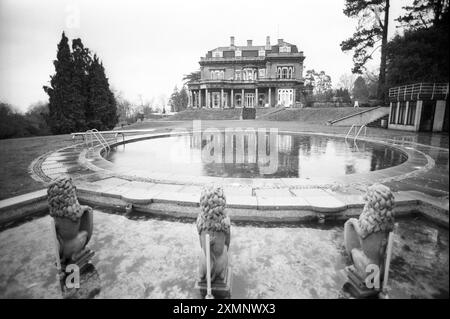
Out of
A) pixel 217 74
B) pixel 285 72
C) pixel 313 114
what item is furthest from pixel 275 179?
pixel 217 74

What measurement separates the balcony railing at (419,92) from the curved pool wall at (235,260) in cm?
2136

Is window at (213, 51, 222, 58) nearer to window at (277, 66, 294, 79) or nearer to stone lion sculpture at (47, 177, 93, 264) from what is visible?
window at (277, 66, 294, 79)

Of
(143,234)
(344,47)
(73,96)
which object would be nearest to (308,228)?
(143,234)

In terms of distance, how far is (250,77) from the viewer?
54656 mm

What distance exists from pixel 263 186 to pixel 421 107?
22939mm

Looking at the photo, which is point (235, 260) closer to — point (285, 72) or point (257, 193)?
point (257, 193)

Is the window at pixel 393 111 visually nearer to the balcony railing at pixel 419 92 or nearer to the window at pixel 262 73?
the balcony railing at pixel 419 92

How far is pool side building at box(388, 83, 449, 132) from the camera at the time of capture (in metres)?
20.3

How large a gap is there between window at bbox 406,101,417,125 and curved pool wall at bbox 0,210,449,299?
23256 mm

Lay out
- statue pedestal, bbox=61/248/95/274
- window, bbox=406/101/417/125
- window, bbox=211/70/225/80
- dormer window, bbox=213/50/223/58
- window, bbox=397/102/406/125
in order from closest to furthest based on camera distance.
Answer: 1. statue pedestal, bbox=61/248/95/274
2. window, bbox=406/101/417/125
3. window, bbox=397/102/406/125
4. window, bbox=211/70/225/80
5. dormer window, bbox=213/50/223/58

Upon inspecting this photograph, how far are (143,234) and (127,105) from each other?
9417cm

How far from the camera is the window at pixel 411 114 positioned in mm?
22391

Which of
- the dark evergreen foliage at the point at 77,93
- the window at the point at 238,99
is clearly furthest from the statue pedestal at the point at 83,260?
the window at the point at 238,99

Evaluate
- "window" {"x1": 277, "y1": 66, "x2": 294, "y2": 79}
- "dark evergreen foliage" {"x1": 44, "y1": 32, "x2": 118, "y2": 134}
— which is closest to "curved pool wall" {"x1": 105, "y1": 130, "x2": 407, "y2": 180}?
"dark evergreen foliage" {"x1": 44, "y1": 32, "x2": 118, "y2": 134}
